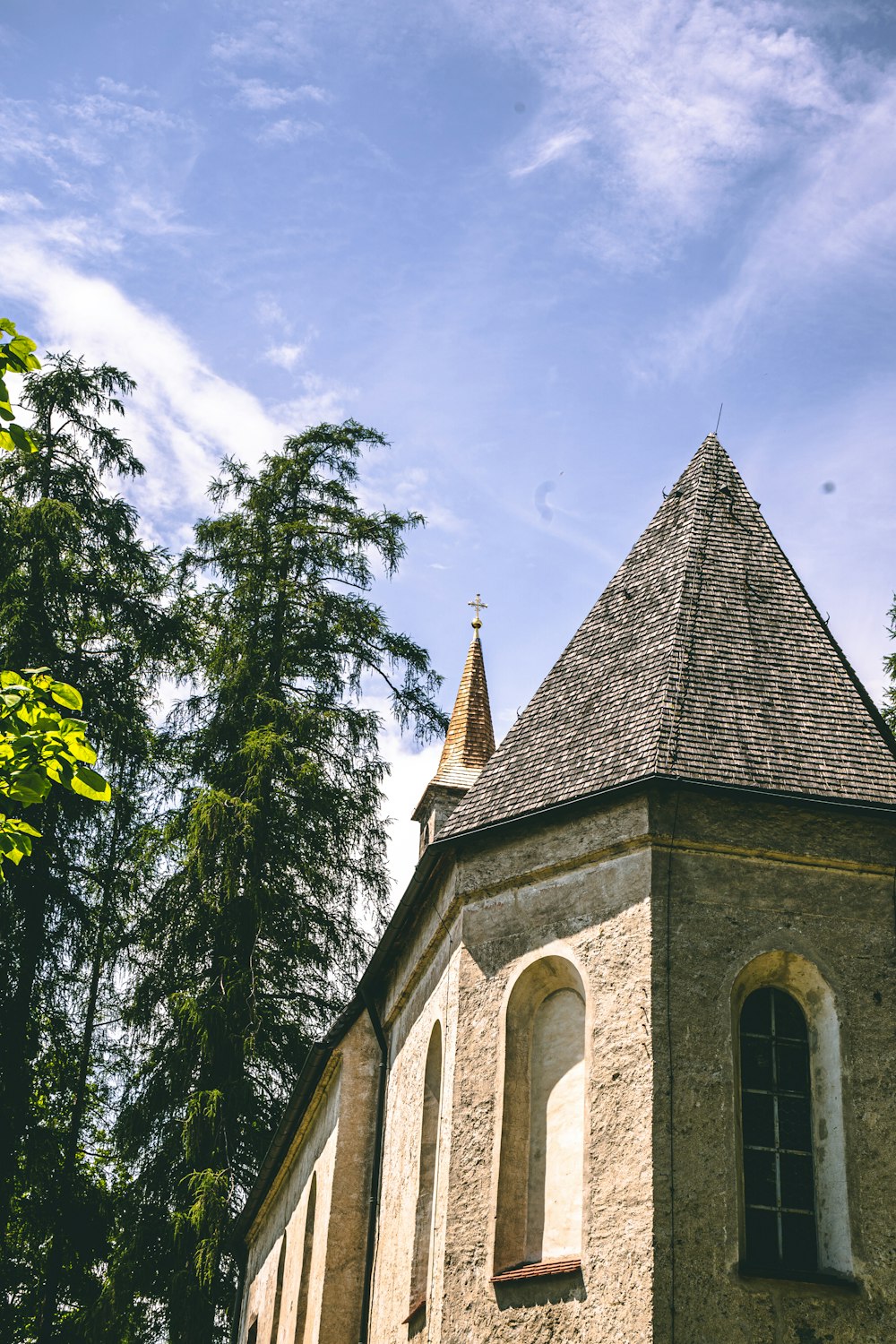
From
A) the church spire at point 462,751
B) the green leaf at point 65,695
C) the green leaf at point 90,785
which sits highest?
the church spire at point 462,751

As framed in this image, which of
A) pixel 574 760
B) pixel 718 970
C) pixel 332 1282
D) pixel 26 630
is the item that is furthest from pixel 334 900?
pixel 718 970

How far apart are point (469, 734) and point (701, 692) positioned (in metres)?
13.9

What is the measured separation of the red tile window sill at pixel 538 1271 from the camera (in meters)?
10.2

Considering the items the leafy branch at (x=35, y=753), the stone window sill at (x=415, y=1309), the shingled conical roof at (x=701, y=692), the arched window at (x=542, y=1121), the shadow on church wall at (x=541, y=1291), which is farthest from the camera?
the stone window sill at (x=415, y=1309)

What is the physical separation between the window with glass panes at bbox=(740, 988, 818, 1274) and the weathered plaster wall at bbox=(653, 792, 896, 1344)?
23 centimetres

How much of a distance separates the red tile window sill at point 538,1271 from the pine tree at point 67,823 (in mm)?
10482

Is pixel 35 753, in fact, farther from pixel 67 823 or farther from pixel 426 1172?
pixel 67 823

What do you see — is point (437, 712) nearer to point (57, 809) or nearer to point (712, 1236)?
point (57, 809)

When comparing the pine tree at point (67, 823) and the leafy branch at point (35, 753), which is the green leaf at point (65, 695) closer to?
the leafy branch at point (35, 753)

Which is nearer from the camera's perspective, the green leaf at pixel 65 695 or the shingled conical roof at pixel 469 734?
the green leaf at pixel 65 695

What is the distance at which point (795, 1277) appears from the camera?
972cm

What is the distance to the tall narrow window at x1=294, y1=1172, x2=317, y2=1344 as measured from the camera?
1791cm

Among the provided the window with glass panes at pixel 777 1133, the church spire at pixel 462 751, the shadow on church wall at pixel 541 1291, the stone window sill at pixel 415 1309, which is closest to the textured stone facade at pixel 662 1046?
the shadow on church wall at pixel 541 1291

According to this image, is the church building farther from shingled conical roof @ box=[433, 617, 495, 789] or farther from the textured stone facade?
shingled conical roof @ box=[433, 617, 495, 789]
